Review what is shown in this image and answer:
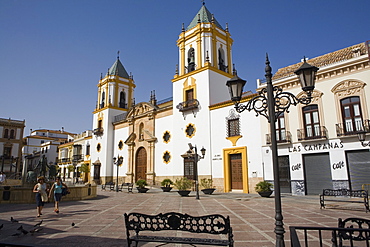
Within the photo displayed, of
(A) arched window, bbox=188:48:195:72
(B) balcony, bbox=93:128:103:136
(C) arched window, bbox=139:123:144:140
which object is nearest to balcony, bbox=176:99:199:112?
(A) arched window, bbox=188:48:195:72

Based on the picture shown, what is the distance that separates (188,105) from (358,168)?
43.7ft

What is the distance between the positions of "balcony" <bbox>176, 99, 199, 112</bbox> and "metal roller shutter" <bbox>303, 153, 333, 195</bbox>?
9.71 meters

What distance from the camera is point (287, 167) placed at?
16.8m

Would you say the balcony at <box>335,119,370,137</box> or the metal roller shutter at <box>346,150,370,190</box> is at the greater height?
the balcony at <box>335,119,370,137</box>

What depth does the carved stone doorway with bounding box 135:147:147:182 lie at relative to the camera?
1079 inches

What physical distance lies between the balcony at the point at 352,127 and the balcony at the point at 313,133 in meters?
0.73

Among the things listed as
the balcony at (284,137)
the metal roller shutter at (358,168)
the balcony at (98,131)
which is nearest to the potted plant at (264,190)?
the balcony at (284,137)

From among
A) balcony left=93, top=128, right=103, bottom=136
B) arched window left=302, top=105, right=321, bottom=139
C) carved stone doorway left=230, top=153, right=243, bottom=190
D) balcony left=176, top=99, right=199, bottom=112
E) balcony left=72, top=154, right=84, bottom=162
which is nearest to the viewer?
arched window left=302, top=105, right=321, bottom=139

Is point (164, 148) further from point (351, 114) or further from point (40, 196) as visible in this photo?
point (40, 196)

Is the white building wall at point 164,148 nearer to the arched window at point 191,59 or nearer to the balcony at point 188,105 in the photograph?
the balcony at point 188,105

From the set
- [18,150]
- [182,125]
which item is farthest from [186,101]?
[18,150]

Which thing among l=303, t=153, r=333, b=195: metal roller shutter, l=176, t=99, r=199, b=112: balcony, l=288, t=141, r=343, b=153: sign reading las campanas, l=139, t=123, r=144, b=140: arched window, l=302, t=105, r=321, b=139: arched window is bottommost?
l=303, t=153, r=333, b=195: metal roller shutter

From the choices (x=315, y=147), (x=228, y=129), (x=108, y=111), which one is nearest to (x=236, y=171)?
(x=228, y=129)

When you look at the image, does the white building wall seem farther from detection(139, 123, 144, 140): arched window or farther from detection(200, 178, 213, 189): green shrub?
detection(200, 178, 213, 189): green shrub
